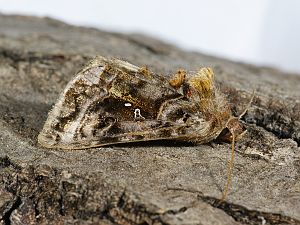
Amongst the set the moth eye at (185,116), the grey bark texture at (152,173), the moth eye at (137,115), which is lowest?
the grey bark texture at (152,173)

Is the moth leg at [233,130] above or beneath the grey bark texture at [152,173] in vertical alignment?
above

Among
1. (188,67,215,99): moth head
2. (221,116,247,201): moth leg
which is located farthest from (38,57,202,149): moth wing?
(221,116,247,201): moth leg

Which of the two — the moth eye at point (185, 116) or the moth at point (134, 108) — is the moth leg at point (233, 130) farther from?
the moth eye at point (185, 116)

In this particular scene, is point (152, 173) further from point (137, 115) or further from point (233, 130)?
point (233, 130)

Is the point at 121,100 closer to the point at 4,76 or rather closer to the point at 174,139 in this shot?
the point at 174,139

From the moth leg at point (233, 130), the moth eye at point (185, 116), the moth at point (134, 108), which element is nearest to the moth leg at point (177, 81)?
the moth at point (134, 108)

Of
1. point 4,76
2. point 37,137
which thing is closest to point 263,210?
point 37,137
